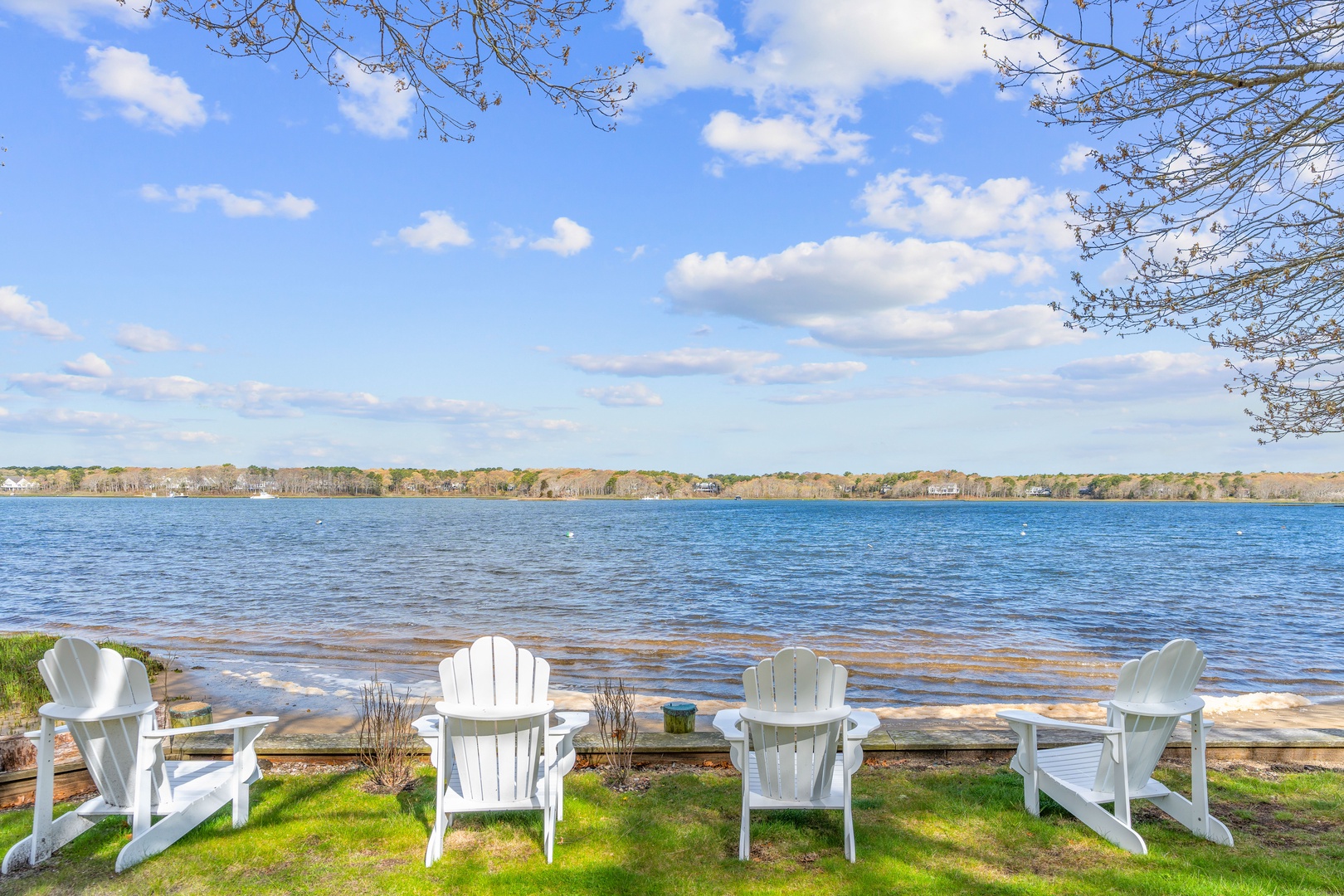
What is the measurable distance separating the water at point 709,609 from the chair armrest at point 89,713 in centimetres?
629

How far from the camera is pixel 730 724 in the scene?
12.1ft

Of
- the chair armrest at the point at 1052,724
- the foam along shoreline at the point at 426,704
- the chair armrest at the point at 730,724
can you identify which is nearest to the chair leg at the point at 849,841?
the chair armrest at the point at 730,724

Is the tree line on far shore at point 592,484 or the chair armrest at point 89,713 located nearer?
the chair armrest at point 89,713

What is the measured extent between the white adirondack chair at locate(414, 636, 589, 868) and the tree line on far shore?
15805cm

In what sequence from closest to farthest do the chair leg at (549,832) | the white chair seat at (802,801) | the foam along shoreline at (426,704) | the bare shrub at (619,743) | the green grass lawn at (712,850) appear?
the green grass lawn at (712,850), the chair leg at (549,832), the white chair seat at (802,801), the bare shrub at (619,743), the foam along shoreline at (426,704)

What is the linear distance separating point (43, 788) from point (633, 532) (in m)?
48.1

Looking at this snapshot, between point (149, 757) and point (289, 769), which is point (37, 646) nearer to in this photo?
point (289, 769)

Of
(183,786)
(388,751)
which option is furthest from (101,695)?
(388,751)

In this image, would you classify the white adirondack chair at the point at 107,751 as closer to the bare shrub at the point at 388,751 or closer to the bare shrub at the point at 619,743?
the bare shrub at the point at 388,751

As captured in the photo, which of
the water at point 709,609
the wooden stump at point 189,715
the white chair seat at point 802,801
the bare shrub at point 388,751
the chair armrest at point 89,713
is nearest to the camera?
the chair armrest at point 89,713

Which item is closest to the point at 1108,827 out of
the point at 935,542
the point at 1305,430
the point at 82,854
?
the point at 1305,430

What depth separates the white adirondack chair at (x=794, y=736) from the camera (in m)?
3.49

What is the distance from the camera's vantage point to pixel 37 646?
9.09m

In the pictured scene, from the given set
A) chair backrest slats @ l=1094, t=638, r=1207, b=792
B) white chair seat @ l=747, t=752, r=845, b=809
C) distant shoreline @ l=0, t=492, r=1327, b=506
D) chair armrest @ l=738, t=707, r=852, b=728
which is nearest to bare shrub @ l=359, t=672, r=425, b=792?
white chair seat @ l=747, t=752, r=845, b=809
